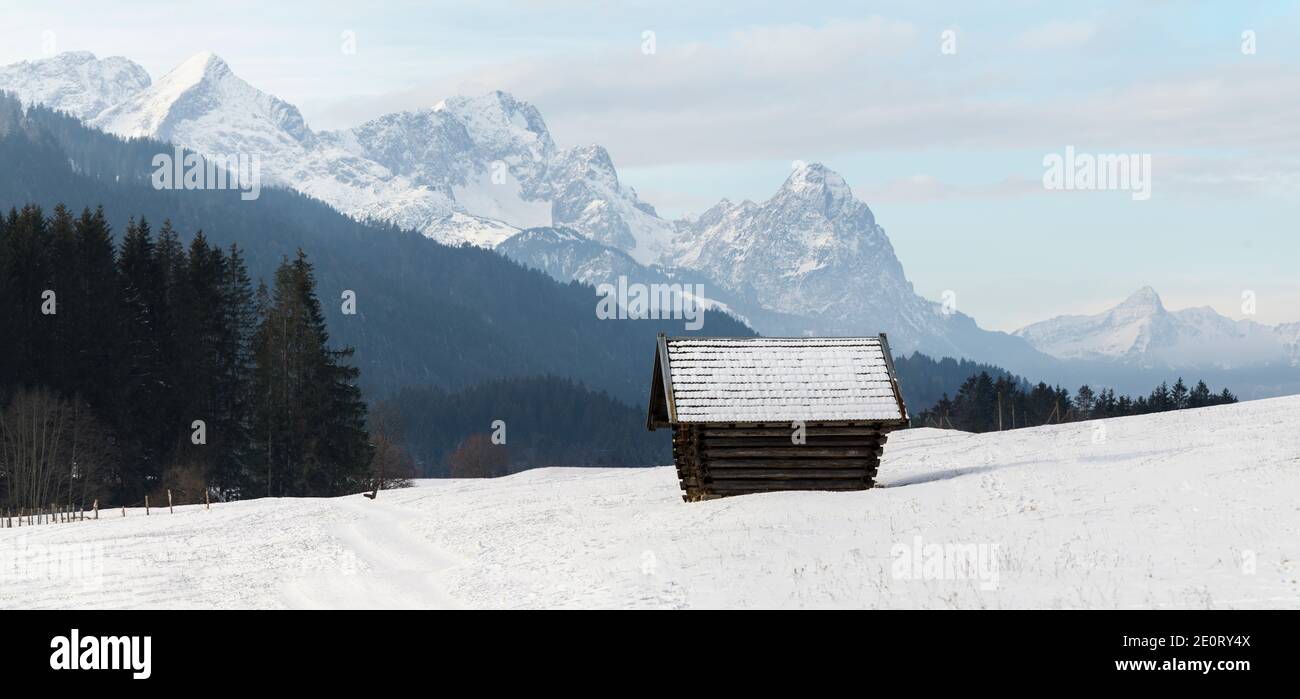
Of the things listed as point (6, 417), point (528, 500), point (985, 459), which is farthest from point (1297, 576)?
point (6, 417)

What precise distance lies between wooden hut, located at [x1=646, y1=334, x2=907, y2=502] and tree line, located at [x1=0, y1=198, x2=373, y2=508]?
36.8m

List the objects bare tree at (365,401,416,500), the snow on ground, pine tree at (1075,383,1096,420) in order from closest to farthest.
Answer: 1. the snow on ground
2. bare tree at (365,401,416,500)
3. pine tree at (1075,383,1096,420)

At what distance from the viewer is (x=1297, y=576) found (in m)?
19.0

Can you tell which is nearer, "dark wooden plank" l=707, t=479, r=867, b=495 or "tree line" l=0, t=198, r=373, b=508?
"dark wooden plank" l=707, t=479, r=867, b=495

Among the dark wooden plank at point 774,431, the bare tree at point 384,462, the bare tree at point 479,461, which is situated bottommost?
the bare tree at point 479,461

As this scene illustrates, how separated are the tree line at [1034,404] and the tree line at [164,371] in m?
87.5

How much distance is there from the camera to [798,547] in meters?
23.6

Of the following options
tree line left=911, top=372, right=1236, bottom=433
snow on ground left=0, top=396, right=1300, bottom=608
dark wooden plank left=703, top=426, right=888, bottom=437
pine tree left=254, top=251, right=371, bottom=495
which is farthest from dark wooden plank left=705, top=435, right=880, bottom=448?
tree line left=911, top=372, right=1236, bottom=433

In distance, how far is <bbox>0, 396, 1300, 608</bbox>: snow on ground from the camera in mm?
19734

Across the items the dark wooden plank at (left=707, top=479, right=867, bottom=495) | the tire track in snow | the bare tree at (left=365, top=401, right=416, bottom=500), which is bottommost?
the bare tree at (left=365, top=401, right=416, bottom=500)

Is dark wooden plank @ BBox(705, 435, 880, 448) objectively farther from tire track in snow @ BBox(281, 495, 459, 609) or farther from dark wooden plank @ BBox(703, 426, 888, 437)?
tire track in snow @ BBox(281, 495, 459, 609)

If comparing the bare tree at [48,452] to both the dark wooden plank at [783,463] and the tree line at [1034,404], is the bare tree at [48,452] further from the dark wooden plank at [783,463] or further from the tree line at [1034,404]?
the tree line at [1034,404]

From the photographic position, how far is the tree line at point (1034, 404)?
155875 millimetres

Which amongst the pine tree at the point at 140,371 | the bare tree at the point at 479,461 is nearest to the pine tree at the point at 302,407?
the pine tree at the point at 140,371
